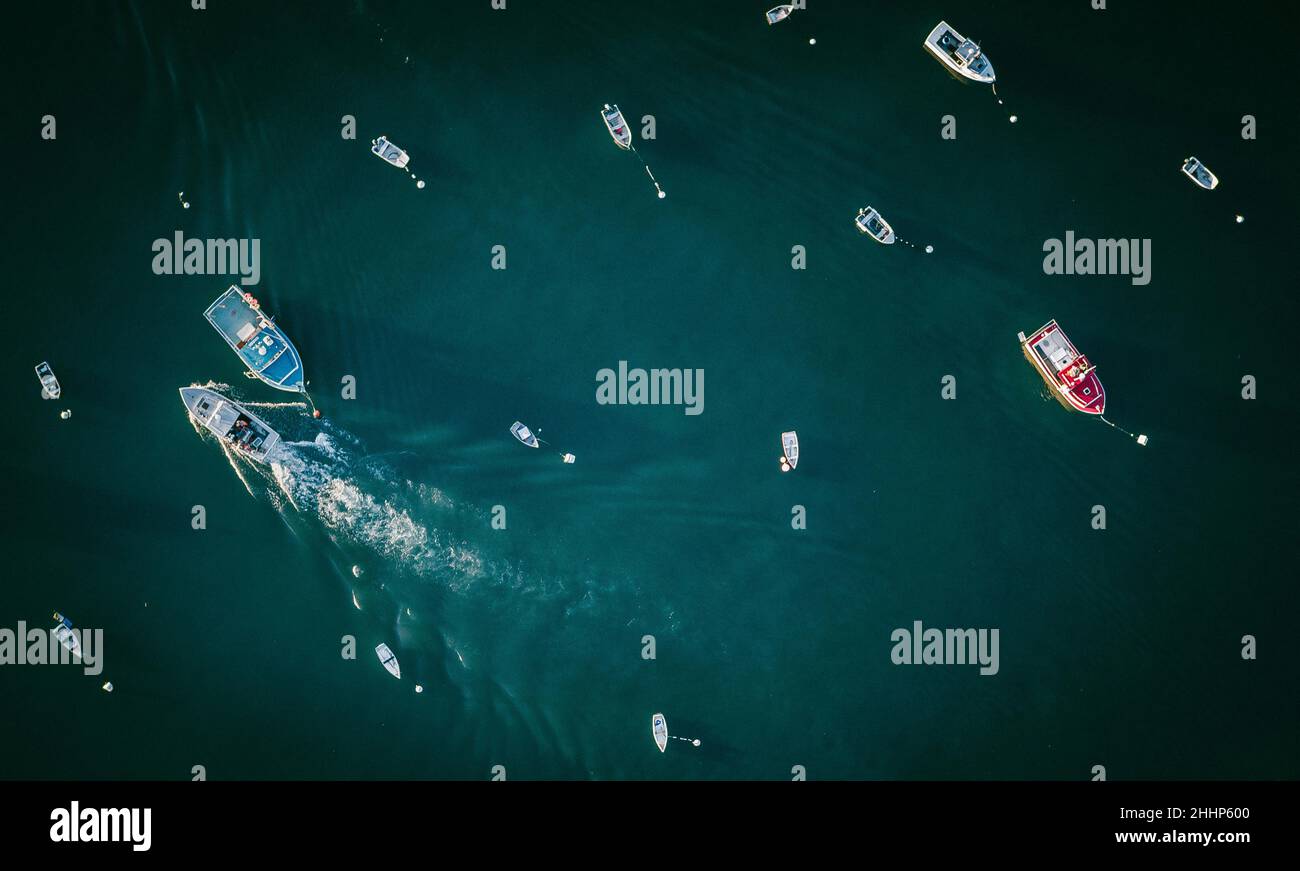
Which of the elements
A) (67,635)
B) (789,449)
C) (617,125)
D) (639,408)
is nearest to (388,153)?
(617,125)

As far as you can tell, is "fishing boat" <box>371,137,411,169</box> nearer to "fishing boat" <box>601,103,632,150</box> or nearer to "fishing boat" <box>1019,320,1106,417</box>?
"fishing boat" <box>601,103,632,150</box>


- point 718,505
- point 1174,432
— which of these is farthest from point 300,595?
point 1174,432

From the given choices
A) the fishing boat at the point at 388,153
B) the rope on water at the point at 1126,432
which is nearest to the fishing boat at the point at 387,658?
the fishing boat at the point at 388,153

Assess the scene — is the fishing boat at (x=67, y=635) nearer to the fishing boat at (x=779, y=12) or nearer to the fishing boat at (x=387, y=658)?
the fishing boat at (x=387, y=658)

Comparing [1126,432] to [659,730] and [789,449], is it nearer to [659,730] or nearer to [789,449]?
[789,449]

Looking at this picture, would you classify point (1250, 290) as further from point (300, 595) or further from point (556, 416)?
point (300, 595)

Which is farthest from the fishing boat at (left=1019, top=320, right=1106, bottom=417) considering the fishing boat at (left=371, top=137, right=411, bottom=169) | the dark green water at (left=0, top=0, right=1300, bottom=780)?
the fishing boat at (left=371, top=137, right=411, bottom=169)

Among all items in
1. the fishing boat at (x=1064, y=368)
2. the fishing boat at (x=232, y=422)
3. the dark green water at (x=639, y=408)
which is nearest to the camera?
the fishing boat at (x=232, y=422)
